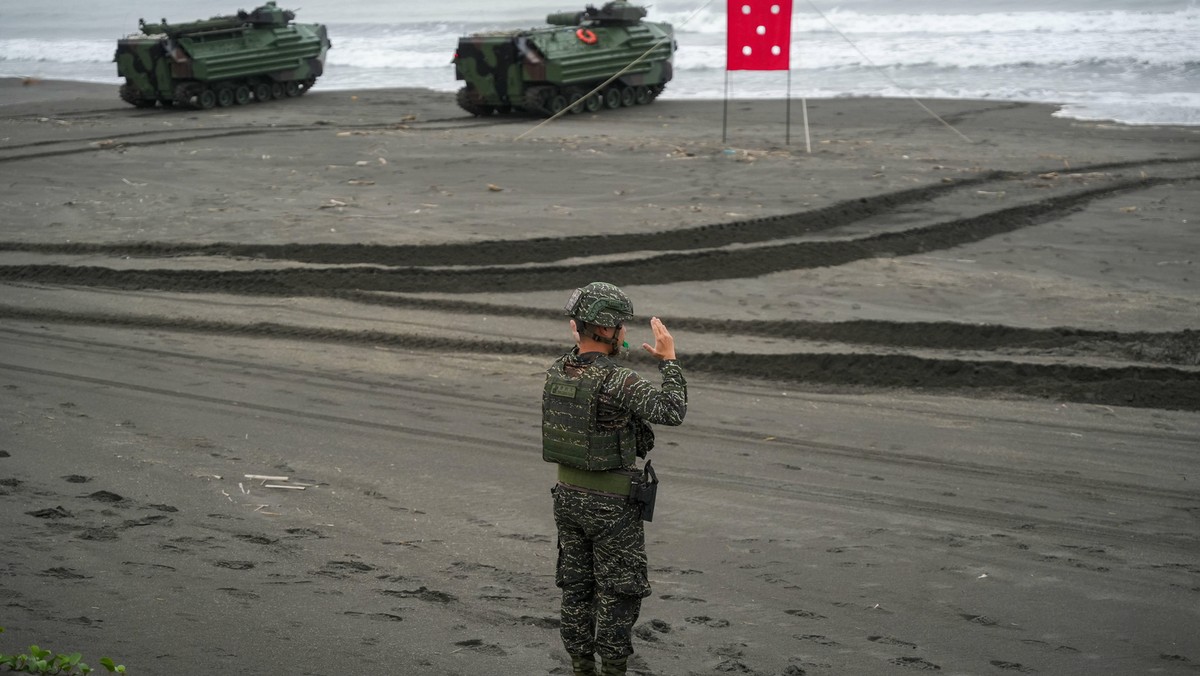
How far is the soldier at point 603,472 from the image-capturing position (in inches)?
185

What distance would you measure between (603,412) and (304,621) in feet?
5.23

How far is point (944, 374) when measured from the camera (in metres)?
9.48

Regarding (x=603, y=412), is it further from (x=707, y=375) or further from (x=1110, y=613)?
(x=707, y=375)

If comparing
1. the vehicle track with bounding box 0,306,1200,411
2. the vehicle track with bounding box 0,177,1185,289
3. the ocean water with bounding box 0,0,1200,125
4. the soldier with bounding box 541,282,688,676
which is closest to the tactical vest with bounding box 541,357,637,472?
the soldier with bounding box 541,282,688,676

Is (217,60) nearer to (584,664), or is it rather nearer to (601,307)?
(601,307)

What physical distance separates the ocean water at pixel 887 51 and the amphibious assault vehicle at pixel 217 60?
6.08 meters

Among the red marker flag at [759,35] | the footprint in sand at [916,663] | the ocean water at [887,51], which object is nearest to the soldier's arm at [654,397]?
the footprint in sand at [916,663]

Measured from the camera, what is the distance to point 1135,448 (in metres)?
7.90

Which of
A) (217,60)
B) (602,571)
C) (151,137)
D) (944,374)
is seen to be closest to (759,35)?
(151,137)

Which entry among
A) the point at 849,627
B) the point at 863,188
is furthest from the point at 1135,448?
the point at 863,188

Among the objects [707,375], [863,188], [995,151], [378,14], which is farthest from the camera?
[378,14]

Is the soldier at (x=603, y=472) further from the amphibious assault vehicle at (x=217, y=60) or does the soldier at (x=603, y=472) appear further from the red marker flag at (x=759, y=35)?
the amphibious assault vehicle at (x=217, y=60)

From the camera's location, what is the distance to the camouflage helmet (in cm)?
471

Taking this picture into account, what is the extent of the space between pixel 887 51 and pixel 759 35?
75.7ft
